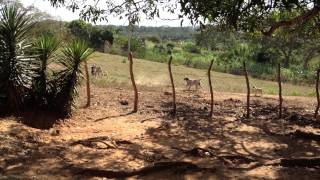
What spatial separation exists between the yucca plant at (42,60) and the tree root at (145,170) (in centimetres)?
357

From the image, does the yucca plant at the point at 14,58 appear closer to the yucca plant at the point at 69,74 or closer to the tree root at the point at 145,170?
the yucca plant at the point at 69,74

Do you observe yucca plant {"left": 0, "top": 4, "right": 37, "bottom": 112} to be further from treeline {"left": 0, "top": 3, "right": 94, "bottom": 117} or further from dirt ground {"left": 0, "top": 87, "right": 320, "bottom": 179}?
dirt ground {"left": 0, "top": 87, "right": 320, "bottom": 179}

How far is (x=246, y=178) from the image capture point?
8.77m

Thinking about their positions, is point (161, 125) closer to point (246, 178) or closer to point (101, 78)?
point (246, 178)

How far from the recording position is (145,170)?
28.5ft

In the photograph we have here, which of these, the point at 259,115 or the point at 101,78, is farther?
the point at 101,78

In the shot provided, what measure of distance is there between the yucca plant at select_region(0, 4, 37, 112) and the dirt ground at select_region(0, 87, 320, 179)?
1.88ft

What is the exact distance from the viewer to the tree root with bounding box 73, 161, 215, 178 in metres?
8.48

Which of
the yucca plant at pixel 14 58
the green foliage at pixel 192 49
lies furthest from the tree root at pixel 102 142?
the green foliage at pixel 192 49

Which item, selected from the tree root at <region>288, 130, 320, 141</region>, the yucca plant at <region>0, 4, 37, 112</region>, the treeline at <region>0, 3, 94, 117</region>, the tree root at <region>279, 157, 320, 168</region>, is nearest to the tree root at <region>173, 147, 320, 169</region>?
the tree root at <region>279, 157, 320, 168</region>

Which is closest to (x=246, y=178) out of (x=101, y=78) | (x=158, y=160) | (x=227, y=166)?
(x=227, y=166)

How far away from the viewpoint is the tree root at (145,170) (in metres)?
8.48

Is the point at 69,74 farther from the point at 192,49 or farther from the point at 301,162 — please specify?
the point at 192,49

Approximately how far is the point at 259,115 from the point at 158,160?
640 cm
